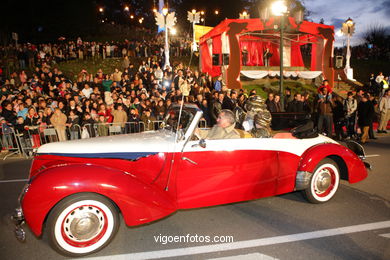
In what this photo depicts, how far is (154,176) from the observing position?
3496 mm

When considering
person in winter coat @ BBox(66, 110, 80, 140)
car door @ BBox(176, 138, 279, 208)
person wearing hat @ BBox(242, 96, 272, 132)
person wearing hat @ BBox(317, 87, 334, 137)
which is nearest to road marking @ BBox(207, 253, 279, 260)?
car door @ BBox(176, 138, 279, 208)

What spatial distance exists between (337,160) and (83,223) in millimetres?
3900

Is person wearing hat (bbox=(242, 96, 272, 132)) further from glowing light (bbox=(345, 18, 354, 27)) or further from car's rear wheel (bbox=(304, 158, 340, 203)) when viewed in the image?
glowing light (bbox=(345, 18, 354, 27))

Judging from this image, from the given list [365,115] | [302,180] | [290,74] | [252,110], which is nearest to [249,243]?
[302,180]

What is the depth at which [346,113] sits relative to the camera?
33.4ft

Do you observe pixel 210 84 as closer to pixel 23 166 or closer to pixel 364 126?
pixel 364 126

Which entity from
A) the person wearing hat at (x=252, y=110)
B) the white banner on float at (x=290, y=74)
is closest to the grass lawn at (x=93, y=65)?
the white banner on float at (x=290, y=74)

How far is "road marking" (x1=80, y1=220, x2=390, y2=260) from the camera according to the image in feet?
10.1

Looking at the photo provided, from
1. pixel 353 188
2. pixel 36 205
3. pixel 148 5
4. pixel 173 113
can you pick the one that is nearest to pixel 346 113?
pixel 353 188

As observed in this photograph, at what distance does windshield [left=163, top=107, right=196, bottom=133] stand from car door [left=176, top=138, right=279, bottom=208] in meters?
0.28

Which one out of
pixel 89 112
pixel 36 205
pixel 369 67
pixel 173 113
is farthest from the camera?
pixel 369 67

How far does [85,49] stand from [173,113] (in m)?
23.0

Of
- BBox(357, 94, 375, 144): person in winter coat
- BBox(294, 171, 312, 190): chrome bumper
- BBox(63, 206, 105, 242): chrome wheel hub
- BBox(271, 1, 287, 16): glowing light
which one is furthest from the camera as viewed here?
BBox(271, 1, 287, 16): glowing light

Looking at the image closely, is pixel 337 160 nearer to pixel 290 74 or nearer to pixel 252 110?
pixel 252 110
